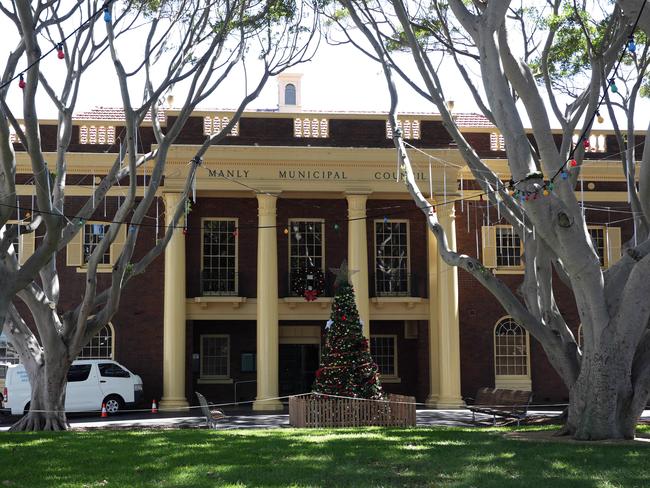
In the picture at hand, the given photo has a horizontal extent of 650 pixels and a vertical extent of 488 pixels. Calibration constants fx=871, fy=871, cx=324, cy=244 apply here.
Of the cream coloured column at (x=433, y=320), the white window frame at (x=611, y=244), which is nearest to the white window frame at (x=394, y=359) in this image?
the cream coloured column at (x=433, y=320)

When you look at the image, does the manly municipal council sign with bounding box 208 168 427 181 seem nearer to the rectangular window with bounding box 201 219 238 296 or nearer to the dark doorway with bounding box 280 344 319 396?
the rectangular window with bounding box 201 219 238 296

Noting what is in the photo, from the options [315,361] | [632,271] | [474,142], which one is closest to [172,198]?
[315,361]

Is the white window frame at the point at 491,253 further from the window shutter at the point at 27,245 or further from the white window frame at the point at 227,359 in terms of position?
the window shutter at the point at 27,245

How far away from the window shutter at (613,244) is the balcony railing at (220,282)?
12.0 m

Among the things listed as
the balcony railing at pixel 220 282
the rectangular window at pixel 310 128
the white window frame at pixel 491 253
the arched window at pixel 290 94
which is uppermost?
the arched window at pixel 290 94

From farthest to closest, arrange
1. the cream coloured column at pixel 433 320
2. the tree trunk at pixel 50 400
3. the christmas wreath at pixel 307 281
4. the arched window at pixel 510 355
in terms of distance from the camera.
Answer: the arched window at pixel 510 355 → the christmas wreath at pixel 307 281 → the cream coloured column at pixel 433 320 → the tree trunk at pixel 50 400

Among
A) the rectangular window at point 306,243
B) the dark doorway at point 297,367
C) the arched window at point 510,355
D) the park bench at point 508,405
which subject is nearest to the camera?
the park bench at point 508,405

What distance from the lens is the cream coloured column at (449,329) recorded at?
25.8 m

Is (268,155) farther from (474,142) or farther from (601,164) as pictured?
(601,164)

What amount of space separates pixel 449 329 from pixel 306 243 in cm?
556

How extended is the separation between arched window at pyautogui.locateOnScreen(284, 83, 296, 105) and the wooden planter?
17.5 metres

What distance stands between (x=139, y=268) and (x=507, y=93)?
8.55 metres

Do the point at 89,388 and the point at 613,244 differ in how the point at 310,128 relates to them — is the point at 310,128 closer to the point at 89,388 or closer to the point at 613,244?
the point at 89,388

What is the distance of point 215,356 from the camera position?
2867 cm
